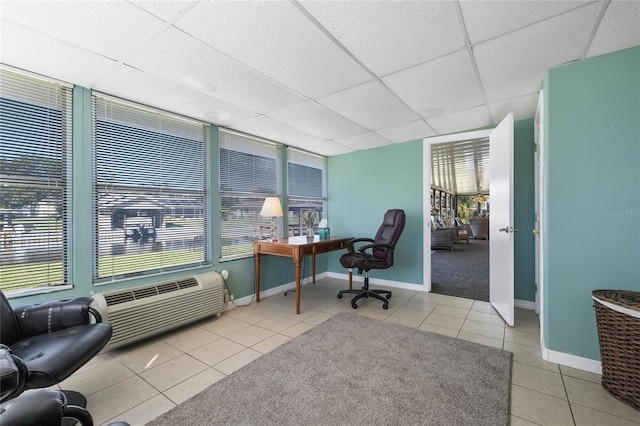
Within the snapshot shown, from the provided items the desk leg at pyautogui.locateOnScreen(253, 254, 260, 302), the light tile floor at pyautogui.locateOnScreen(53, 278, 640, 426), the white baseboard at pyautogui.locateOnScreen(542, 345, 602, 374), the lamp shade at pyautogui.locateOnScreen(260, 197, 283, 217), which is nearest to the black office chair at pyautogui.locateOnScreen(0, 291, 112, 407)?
the light tile floor at pyautogui.locateOnScreen(53, 278, 640, 426)

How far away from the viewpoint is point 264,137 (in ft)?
12.5

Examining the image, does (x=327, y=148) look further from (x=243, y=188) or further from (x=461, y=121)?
(x=461, y=121)

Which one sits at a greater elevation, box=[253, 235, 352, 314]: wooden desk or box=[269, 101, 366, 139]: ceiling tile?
box=[269, 101, 366, 139]: ceiling tile

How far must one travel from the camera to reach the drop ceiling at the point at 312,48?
4.74 ft

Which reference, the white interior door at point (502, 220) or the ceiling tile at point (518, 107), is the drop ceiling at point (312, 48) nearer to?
the ceiling tile at point (518, 107)

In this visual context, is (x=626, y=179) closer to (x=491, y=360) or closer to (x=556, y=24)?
(x=556, y=24)

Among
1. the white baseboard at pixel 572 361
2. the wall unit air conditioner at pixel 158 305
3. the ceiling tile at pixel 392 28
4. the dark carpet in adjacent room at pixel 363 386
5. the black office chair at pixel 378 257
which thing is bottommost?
the dark carpet in adjacent room at pixel 363 386

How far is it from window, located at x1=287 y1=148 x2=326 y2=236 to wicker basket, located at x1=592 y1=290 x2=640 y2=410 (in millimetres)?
3558

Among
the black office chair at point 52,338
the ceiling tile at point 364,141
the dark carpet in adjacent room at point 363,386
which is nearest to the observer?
the black office chair at point 52,338

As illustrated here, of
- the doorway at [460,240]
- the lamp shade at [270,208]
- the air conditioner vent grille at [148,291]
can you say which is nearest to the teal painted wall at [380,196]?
the doorway at [460,240]

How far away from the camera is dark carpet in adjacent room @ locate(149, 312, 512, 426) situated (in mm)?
1517

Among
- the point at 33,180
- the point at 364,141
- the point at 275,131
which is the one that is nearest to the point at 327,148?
the point at 364,141

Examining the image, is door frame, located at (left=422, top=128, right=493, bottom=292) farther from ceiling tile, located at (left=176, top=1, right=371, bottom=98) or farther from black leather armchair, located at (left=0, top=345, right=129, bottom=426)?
black leather armchair, located at (left=0, top=345, right=129, bottom=426)

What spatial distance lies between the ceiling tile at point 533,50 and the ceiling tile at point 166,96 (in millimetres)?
2278
